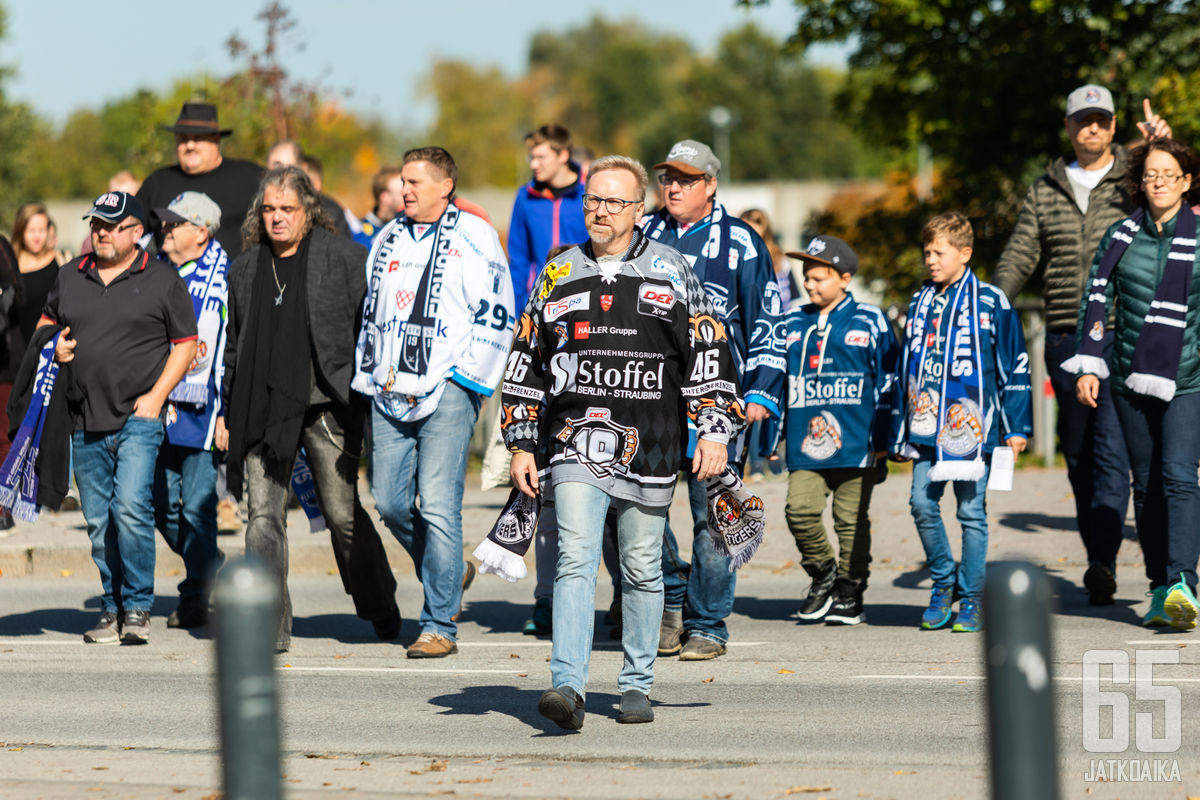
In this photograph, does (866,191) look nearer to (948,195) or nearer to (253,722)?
(948,195)

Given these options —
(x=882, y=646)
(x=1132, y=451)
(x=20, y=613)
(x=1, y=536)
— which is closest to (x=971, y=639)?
(x=882, y=646)

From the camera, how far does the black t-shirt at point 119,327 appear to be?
8.30 m

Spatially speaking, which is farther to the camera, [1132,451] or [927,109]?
[927,109]

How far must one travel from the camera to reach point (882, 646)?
796 cm

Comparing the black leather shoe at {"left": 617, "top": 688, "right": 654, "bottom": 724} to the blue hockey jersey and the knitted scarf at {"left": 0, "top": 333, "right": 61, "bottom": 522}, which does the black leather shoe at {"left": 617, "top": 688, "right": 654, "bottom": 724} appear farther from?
the knitted scarf at {"left": 0, "top": 333, "right": 61, "bottom": 522}

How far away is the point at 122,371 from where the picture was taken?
27.3 ft

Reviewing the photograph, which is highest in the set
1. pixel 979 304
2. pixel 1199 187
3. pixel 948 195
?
pixel 948 195

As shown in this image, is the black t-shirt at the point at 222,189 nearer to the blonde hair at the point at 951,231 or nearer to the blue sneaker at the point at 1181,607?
the blonde hair at the point at 951,231

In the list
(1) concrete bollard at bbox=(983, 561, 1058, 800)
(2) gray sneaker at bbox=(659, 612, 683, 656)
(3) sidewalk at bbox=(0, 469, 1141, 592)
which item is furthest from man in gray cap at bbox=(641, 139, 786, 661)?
(1) concrete bollard at bbox=(983, 561, 1058, 800)

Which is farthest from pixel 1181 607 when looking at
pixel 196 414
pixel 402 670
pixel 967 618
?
pixel 196 414

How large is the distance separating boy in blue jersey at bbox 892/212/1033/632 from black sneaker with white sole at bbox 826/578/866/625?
0.38 meters

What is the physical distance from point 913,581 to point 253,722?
7.81 m

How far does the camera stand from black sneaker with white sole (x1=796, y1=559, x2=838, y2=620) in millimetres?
8914

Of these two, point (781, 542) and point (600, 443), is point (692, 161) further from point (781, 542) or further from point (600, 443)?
point (781, 542)
